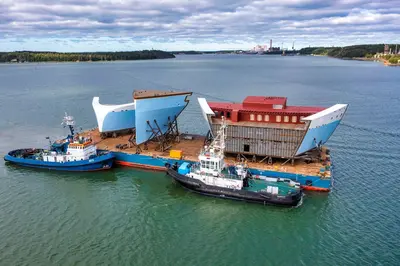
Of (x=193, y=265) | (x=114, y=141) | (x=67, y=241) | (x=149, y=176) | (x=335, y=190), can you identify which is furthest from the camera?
(x=114, y=141)

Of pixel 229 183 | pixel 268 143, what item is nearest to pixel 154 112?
pixel 229 183

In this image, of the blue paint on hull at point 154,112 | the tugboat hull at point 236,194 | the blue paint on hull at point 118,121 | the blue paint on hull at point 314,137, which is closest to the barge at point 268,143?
the blue paint on hull at point 314,137

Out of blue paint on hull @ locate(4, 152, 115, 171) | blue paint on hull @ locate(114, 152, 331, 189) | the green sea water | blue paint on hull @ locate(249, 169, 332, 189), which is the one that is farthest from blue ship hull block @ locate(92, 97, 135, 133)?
blue paint on hull @ locate(249, 169, 332, 189)

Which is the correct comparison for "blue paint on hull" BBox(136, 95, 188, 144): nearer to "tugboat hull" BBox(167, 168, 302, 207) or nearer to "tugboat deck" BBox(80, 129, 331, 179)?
"tugboat deck" BBox(80, 129, 331, 179)

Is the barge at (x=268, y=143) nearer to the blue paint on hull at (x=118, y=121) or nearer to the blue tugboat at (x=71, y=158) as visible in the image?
the blue tugboat at (x=71, y=158)

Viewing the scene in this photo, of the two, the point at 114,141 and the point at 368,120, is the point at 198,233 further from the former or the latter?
the point at 368,120

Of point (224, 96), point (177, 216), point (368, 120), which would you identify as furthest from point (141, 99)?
point (224, 96)
